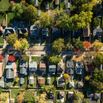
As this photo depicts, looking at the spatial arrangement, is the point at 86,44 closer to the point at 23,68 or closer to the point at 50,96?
the point at 50,96

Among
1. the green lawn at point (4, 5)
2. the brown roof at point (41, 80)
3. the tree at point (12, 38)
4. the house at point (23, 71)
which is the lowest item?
the brown roof at point (41, 80)

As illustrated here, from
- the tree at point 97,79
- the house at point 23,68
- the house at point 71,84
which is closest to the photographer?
the tree at point 97,79

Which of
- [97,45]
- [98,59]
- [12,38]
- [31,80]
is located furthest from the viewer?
[31,80]

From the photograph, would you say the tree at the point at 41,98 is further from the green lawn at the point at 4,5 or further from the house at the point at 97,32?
the green lawn at the point at 4,5

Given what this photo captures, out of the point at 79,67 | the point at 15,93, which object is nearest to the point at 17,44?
the point at 15,93

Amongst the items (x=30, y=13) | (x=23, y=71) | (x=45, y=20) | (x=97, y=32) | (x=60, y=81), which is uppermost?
(x=30, y=13)

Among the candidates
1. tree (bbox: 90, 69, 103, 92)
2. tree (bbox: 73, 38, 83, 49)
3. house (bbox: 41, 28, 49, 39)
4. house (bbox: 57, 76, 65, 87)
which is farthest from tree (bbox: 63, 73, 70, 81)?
house (bbox: 41, 28, 49, 39)

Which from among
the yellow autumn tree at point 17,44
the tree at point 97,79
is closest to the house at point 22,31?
the yellow autumn tree at point 17,44

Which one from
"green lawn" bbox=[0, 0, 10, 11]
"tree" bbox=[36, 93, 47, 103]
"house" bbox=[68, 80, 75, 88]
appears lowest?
"tree" bbox=[36, 93, 47, 103]

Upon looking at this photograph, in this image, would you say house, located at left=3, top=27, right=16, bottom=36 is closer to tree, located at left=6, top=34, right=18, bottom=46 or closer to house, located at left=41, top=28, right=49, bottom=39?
tree, located at left=6, top=34, right=18, bottom=46

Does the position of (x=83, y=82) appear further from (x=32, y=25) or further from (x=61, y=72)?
(x=32, y=25)
